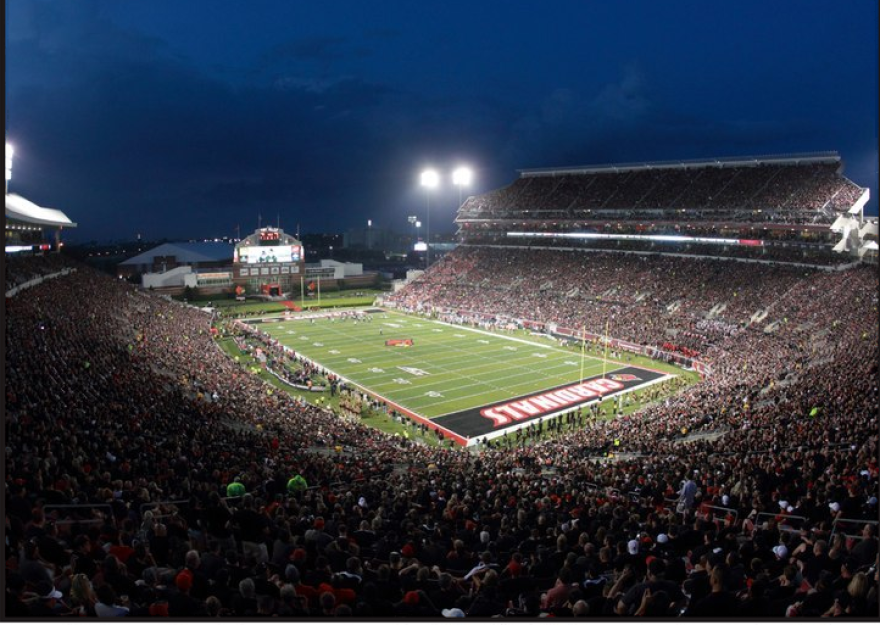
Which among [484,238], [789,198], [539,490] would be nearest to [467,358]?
[539,490]

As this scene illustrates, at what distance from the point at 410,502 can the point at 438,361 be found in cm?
2928

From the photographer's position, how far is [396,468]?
16.2m

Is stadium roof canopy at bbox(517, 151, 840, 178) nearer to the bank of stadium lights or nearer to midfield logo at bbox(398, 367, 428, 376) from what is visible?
the bank of stadium lights

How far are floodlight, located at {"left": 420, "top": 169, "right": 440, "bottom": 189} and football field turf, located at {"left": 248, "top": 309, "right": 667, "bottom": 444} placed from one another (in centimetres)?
2344

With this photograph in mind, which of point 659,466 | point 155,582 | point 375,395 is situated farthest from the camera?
point 375,395

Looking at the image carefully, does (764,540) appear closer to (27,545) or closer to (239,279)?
(27,545)

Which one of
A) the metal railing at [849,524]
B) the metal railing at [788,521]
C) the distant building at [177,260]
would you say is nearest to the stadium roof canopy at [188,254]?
the distant building at [177,260]

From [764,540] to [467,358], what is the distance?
110ft

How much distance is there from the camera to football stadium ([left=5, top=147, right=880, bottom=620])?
19.3ft

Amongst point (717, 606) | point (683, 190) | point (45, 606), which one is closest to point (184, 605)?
point (45, 606)

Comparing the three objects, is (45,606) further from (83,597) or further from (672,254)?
(672,254)

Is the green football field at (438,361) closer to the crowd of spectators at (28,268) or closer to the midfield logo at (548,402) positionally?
the midfield logo at (548,402)

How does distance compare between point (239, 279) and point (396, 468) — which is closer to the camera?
point (396, 468)

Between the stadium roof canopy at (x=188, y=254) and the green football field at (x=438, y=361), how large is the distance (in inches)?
1690
